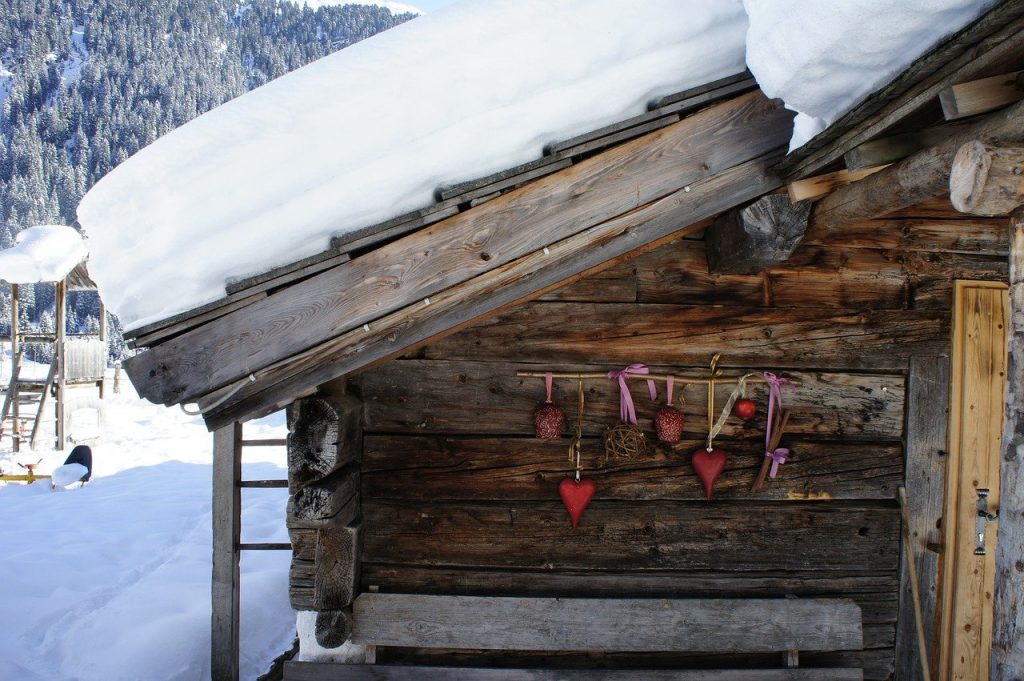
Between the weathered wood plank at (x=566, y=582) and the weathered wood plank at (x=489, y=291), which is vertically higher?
the weathered wood plank at (x=489, y=291)

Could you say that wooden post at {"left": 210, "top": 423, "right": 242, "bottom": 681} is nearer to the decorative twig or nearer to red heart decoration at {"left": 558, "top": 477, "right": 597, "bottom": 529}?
red heart decoration at {"left": 558, "top": 477, "right": 597, "bottom": 529}

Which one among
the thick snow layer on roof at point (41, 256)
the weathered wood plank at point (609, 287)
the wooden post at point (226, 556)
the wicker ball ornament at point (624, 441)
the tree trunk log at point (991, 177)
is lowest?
the wooden post at point (226, 556)

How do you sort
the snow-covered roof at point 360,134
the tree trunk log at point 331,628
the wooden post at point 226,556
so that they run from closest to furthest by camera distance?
1. the snow-covered roof at point 360,134
2. the tree trunk log at point 331,628
3. the wooden post at point 226,556

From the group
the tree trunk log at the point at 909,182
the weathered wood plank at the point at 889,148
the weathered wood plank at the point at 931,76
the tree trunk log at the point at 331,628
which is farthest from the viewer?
the tree trunk log at the point at 331,628

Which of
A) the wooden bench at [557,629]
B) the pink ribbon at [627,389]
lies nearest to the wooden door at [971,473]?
the wooden bench at [557,629]

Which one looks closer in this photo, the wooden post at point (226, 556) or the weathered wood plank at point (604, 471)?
the weathered wood plank at point (604, 471)

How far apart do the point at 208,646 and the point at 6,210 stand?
Answer: 4894 centimetres

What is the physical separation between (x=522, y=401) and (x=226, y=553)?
10.8ft

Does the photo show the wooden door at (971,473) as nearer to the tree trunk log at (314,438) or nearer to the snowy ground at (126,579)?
the tree trunk log at (314,438)

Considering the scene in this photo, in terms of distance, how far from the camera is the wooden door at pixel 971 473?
297cm

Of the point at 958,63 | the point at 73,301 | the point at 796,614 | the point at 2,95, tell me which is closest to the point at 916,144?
the point at 958,63

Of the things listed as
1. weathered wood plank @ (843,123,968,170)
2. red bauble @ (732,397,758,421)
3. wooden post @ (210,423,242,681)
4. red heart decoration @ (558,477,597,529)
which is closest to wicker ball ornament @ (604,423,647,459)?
red heart decoration @ (558,477,597,529)

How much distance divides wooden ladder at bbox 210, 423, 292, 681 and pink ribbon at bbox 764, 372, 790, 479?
11.5 feet

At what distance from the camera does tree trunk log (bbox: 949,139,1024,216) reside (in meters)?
1.31
